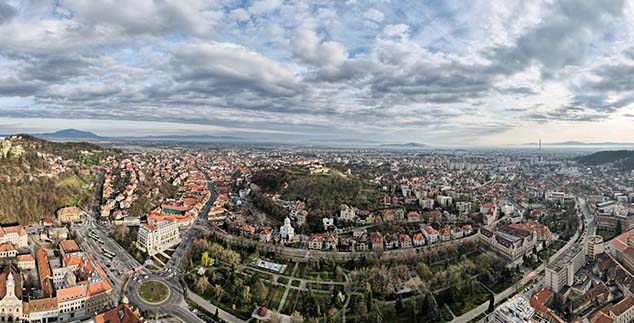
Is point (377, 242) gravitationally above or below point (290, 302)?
above

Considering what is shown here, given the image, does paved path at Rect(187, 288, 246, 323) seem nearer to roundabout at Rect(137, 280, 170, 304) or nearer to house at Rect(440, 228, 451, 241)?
roundabout at Rect(137, 280, 170, 304)

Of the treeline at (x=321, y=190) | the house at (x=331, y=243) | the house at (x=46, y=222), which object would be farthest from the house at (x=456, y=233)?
the house at (x=46, y=222)

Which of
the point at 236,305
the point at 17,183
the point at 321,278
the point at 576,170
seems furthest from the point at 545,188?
the point at 17,183

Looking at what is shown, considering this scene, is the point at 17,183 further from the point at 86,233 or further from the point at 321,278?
the point at 321,278

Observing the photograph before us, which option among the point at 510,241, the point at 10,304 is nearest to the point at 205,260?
the point at 10,304

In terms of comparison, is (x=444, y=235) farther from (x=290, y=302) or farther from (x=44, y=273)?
(x=44, y=273)

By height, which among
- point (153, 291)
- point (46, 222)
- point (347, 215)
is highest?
point (347, 215)

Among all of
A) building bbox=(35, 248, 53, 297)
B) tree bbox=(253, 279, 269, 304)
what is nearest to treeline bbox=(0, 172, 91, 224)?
building bbox=(35, 248, 53, 297)

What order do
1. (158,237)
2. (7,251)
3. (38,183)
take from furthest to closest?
1. (38,183)
2. (158,237)
3. (7,251)
